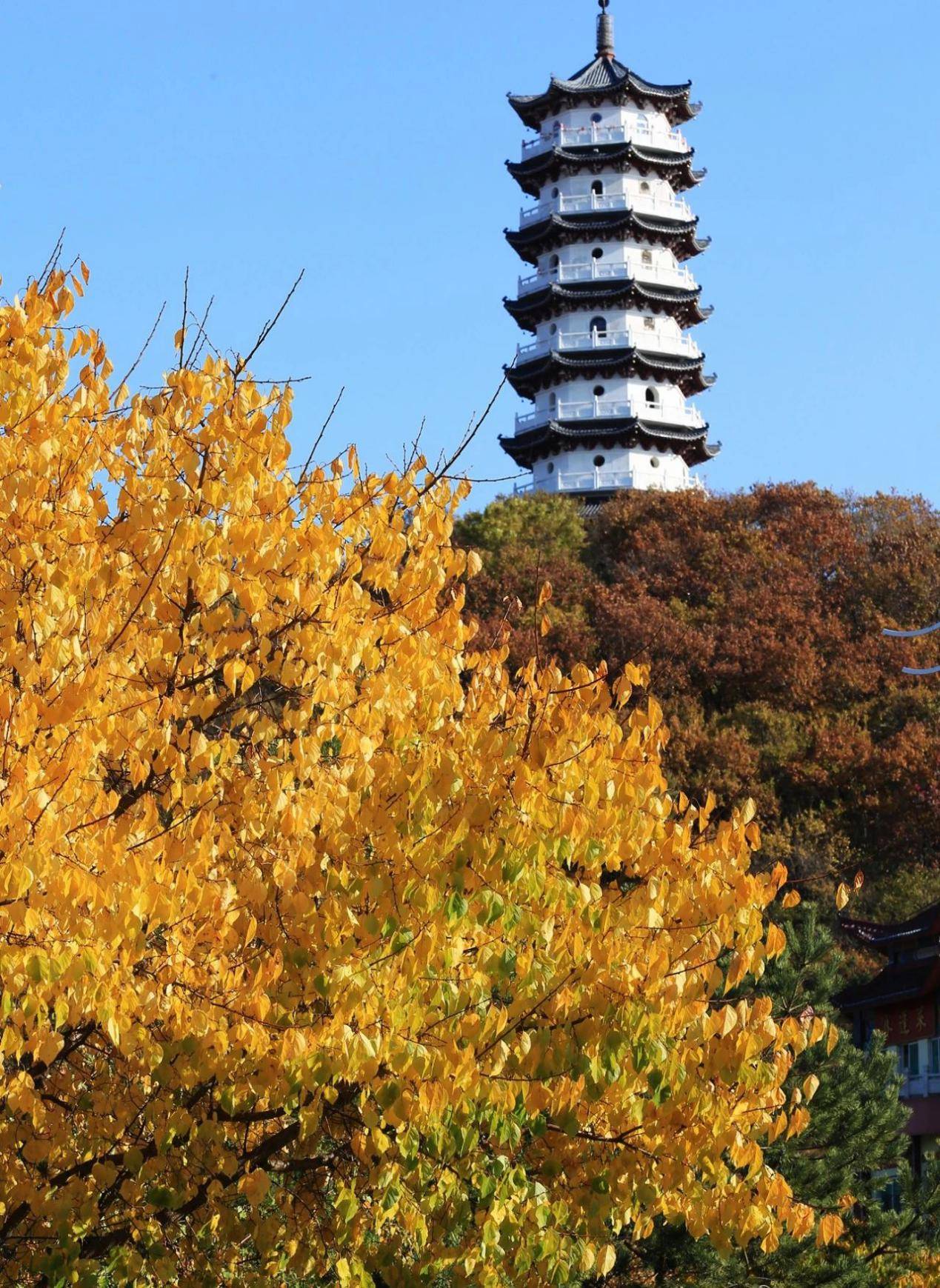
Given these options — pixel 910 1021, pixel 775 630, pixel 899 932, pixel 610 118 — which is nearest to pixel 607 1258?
pixel 899 932

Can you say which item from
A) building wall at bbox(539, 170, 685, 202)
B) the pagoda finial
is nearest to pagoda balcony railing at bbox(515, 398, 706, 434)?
building wall at bbox(539, 170, 685, 202)

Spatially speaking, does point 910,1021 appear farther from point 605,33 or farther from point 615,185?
point 605,33

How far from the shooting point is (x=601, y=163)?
58.5 meters

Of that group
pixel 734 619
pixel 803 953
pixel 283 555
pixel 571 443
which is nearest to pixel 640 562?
pixel 734 619

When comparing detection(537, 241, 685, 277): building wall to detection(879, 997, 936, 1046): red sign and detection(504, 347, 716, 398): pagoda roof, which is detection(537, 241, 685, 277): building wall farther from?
detection(879, 997, 936, 1046): red sign

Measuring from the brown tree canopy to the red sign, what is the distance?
3.60 metres

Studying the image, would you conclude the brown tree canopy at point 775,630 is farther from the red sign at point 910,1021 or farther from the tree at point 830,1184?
the tree at point 830,1184

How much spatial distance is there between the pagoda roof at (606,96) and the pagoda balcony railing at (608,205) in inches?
152

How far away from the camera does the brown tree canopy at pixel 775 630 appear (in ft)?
108

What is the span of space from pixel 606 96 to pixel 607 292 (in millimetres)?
8952

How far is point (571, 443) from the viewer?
181 feet

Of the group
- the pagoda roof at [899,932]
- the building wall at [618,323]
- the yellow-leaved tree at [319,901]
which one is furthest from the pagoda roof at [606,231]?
the yellow-leaved tree at [319,901]

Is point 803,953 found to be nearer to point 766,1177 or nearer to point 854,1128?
point 854,1128

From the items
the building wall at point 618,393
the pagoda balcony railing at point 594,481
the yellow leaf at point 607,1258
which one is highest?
the building wall at point 618,393
